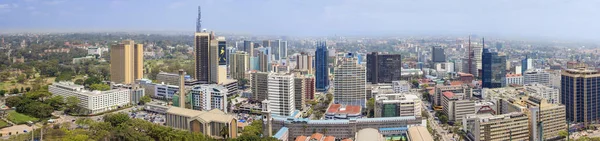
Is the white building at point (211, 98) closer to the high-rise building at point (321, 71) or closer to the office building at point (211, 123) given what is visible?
the office building at point (211, 123)

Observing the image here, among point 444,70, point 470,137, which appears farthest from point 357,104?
point 444,70

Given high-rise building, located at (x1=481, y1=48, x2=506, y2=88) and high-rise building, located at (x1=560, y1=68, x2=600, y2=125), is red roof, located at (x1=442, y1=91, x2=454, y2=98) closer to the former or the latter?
high-rise building, located at (x1=560, y1=68, x2=600, y2=125)

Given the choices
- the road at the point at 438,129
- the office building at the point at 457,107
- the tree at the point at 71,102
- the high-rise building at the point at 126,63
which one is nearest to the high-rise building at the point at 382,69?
the road at the point at 438,129

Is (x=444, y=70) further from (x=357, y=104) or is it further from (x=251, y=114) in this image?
(x=251, y=114)

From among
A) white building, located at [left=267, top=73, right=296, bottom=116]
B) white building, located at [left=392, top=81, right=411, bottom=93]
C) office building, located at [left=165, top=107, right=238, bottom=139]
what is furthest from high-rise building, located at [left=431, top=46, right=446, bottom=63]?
office building, located at [left=165, top=107, right=238, bottom=139]

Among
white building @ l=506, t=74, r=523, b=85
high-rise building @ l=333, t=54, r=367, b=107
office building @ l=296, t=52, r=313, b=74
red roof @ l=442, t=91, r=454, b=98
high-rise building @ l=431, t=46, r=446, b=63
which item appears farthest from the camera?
high-rise building @ l=431, t=46, r=446, b=63

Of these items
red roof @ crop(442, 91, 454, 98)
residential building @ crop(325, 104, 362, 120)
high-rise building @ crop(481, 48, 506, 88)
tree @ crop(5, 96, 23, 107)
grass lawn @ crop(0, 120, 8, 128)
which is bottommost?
grass lawn @ crop(0, 120, 8, 128)

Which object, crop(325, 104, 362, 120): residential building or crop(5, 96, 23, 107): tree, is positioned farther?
crop(5, 96, 23, 107): tree
